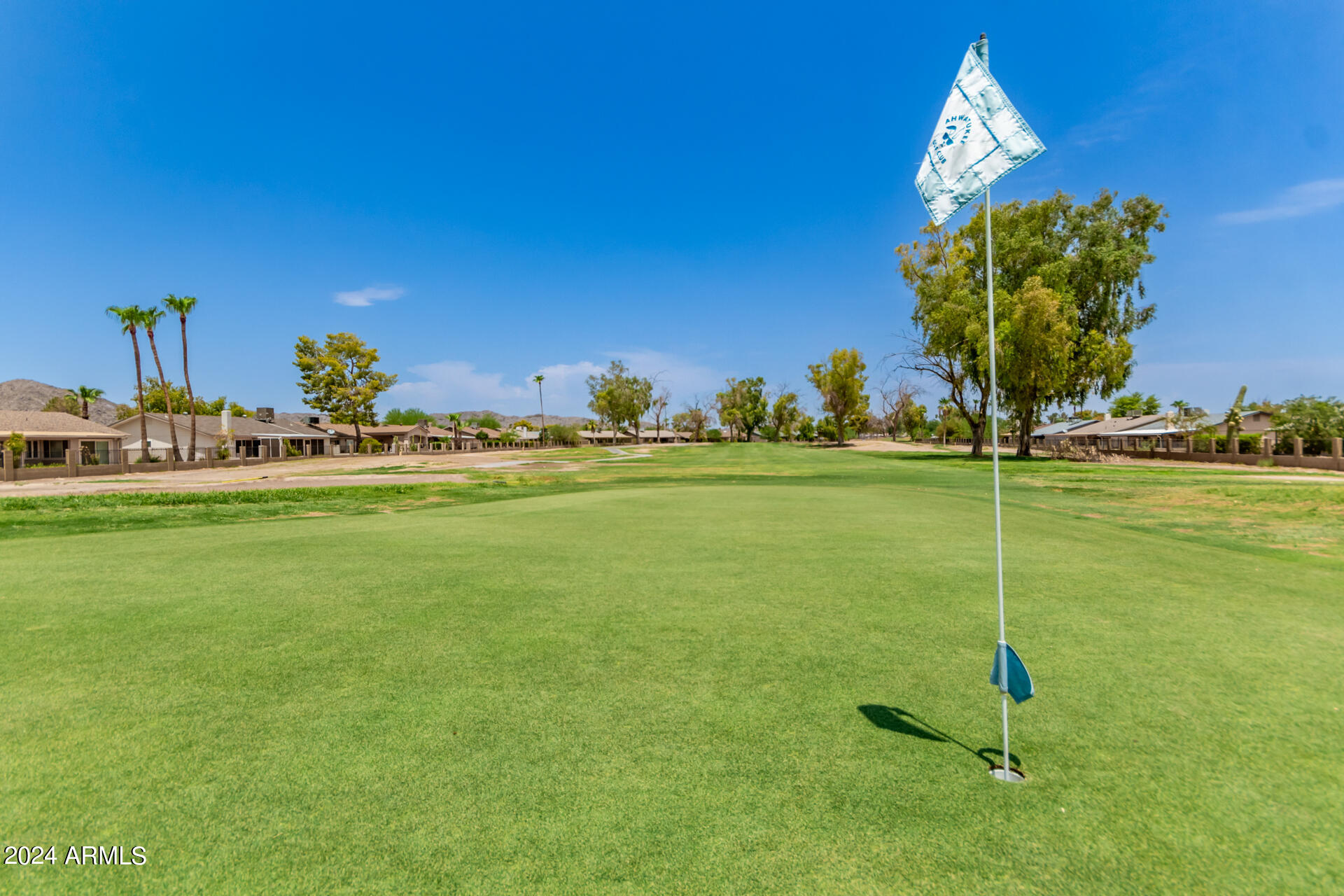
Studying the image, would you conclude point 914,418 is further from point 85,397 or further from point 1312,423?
point 85,397

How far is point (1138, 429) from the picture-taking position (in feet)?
206

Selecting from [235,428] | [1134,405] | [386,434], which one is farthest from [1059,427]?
[235,428]

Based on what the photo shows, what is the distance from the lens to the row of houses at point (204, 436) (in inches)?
1885

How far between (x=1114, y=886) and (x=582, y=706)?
282cm

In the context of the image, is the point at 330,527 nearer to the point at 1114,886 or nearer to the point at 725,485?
the point at 1114,886

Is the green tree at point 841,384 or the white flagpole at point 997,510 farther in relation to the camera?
the green tree at point 841,384

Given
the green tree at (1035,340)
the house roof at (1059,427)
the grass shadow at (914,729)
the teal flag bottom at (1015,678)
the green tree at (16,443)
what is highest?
the green tree at (1035,340)

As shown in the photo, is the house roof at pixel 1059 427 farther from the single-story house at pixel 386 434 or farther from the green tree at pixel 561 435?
the single-story house at pixel 386 434

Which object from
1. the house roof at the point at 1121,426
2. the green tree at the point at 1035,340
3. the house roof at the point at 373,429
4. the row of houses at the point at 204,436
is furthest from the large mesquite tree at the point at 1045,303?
the house roof at the point at 373,429

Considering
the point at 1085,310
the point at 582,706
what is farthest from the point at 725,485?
the point at 1085,310

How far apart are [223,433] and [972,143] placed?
78.5 meters

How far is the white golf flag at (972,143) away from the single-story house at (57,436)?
2406 inches

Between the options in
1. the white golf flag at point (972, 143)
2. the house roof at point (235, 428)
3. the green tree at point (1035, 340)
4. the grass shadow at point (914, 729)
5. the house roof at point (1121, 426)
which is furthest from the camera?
the house roof at point (1121, 426)

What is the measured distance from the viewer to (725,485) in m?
24.0
